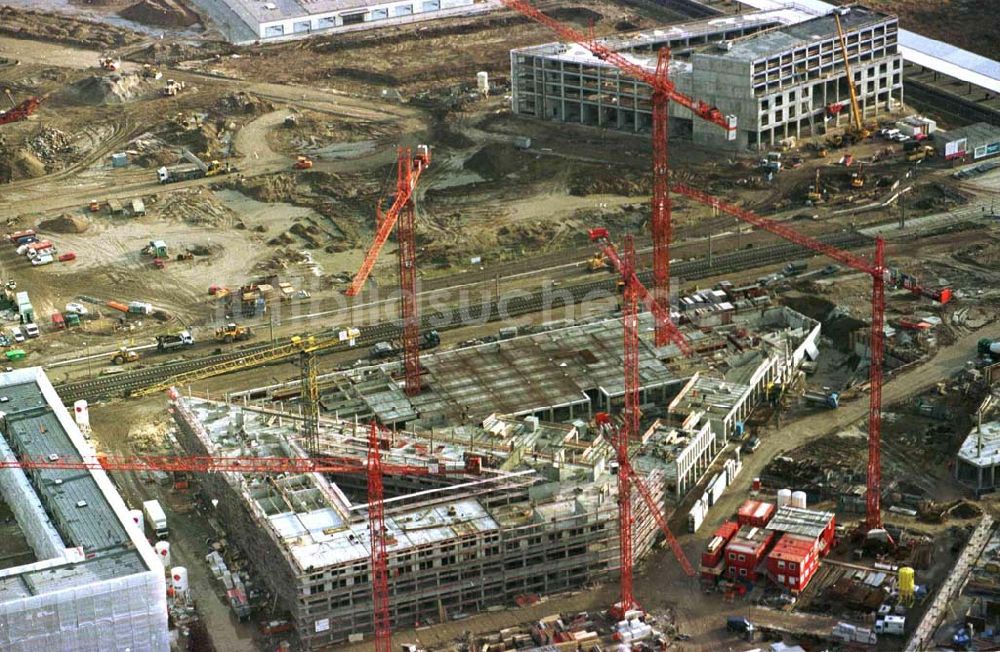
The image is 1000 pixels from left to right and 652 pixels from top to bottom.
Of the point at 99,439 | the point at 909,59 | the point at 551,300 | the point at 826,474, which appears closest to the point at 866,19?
the point at 909,59

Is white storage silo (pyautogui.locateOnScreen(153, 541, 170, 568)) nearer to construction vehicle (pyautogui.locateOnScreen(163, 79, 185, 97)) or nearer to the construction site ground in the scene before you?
the construction site ground

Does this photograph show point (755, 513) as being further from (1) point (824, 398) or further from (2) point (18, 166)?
(2) point (18, 166)

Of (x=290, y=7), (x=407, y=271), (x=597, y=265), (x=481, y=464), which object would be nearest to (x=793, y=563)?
(x=481, y=464)

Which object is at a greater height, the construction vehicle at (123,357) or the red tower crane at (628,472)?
the red tower crane at (628,472)

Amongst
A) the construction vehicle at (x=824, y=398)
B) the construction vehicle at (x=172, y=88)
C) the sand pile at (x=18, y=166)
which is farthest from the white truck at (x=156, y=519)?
the construction vehicle at (x=172, y=88)

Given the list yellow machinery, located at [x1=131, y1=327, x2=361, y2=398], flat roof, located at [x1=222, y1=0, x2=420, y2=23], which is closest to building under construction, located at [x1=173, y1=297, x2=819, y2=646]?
yellow machinery, located at [x1=131, y1=327, x2=361, y2=398]

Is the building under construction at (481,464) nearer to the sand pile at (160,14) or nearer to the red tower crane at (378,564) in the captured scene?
the red tower crane at (378,564)

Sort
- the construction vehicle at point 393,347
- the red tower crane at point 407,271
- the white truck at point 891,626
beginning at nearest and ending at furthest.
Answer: the white truck at point 891,626 → the red tower crane at point 407,271 → the construction vehicle at point 393,347
